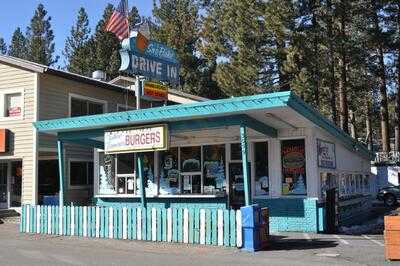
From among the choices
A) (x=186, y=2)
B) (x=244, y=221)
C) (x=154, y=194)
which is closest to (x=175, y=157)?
(x=154, y=194)

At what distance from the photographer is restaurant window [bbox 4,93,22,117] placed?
77.6 feet

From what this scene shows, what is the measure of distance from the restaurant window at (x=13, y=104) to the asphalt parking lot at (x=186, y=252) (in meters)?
8.39

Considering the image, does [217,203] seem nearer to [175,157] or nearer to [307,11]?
[175,157]

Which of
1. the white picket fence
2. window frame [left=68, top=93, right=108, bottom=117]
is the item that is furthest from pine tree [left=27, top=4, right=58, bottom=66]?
the white picket fence

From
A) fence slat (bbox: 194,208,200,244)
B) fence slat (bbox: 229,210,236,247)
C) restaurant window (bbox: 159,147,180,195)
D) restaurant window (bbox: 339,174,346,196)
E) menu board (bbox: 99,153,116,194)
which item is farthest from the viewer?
menu board (bbox: 99,153,116,194)

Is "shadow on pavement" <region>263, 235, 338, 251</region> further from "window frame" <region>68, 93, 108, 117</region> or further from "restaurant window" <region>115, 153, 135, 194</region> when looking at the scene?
"window frame" <region>68, 93, 108, 117</region>

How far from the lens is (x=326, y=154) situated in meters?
18.9

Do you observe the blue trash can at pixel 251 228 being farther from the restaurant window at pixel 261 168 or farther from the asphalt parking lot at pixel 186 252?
the restaurant window at pixel 261 168

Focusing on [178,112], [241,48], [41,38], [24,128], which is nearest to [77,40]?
[41,38]

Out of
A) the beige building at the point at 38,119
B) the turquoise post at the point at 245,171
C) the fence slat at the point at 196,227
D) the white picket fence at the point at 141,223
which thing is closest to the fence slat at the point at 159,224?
the white picket fence at the point at 141,223

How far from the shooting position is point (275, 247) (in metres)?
14.2

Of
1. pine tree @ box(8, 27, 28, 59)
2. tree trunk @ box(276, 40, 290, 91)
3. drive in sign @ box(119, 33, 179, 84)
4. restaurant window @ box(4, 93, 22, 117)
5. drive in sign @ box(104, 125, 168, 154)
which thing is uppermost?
pine tree @ box(8, 27, 28, 59)

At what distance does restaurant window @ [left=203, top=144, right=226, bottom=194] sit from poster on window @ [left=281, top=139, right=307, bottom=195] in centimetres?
214

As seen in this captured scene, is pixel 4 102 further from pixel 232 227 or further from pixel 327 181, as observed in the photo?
pixel 232 227
